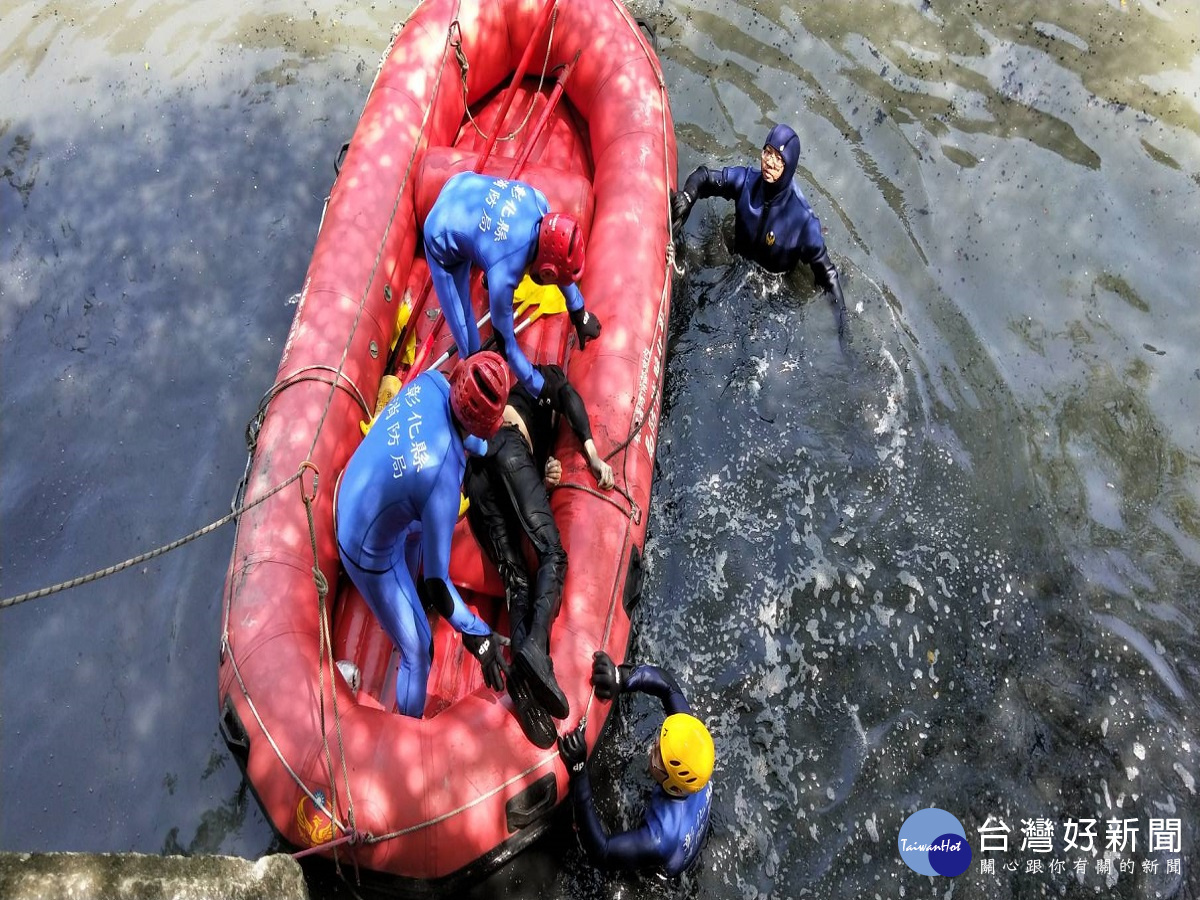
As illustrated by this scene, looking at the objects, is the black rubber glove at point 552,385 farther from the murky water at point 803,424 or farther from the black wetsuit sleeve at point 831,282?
the black wetsuit sleeve at point 831,282

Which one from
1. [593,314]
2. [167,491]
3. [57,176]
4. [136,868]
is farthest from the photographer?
[57,176]

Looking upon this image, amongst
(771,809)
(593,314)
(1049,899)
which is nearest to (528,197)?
(593,314)

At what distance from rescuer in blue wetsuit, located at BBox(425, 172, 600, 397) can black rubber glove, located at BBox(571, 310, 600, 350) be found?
23cm

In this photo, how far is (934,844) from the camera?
3969mm

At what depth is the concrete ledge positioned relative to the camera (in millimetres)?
1813

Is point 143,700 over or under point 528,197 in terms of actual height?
under

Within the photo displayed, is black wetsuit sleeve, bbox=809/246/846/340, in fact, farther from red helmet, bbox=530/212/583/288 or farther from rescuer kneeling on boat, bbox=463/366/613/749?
rescuer kneeling on boat, bbox=463/366/613/749

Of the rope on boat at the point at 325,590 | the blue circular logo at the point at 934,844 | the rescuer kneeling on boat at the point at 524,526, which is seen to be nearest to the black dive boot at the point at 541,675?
the rescuer kneeling on boat at the point at 524,526

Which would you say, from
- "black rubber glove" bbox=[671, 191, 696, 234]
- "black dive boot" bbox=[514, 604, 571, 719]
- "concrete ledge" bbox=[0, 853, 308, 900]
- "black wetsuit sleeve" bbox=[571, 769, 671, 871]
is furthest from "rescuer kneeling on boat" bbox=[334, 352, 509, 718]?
"black rubber glove" bbox=[671, 191, 696, 234]

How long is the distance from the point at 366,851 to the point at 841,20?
6924mm

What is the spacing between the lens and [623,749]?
4141mm

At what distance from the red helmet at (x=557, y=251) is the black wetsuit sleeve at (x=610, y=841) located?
2.19 m

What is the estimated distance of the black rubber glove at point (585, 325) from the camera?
172 inches

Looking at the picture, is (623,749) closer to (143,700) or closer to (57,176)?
(143,700)
